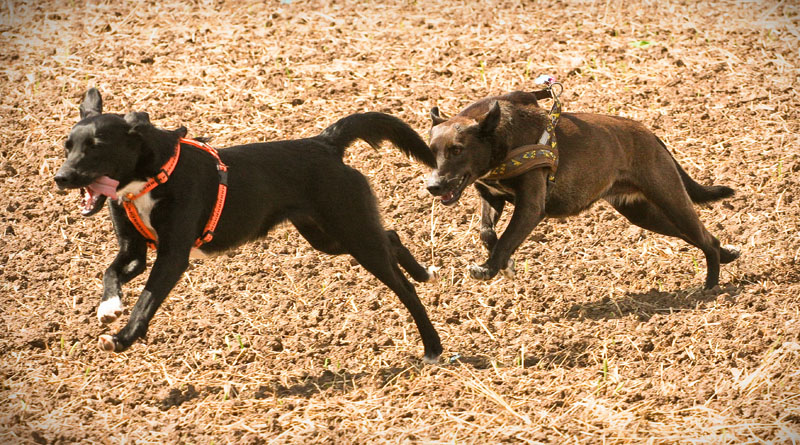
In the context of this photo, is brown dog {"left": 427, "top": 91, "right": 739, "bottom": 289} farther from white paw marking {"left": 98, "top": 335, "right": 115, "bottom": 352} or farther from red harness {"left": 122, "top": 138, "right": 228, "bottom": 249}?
white paw marking {"left": 98, "top": 335, "right": 115, "bottom": 352}

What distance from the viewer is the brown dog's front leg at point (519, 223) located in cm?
598

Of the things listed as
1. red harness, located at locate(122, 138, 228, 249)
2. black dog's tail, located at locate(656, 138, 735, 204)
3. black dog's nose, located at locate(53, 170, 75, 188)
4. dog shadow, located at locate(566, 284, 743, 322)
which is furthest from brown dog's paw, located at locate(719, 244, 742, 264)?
black dog's nose, located at locate(53, 170, 75, 188)

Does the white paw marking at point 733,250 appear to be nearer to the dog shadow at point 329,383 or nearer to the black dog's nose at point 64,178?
the dog shadow at point 329,383

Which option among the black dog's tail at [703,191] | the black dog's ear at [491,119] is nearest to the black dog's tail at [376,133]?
the black dog's ear at [491,119]

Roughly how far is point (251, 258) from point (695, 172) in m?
3.83

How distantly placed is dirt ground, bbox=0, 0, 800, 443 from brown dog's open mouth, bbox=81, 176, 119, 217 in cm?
122

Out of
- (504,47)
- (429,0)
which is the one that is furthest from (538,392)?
(429,0)

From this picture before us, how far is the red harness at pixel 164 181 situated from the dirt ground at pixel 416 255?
96 centimetres

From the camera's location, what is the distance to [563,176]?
654 centimetres

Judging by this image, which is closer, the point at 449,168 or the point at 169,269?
the point at 169,269

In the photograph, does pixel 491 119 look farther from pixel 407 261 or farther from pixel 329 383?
pixel 329 383

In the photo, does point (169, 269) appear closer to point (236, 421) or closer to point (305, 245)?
point (236, 421)

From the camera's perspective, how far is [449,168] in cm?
615

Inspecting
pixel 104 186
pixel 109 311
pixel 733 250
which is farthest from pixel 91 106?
pixel 733 250
